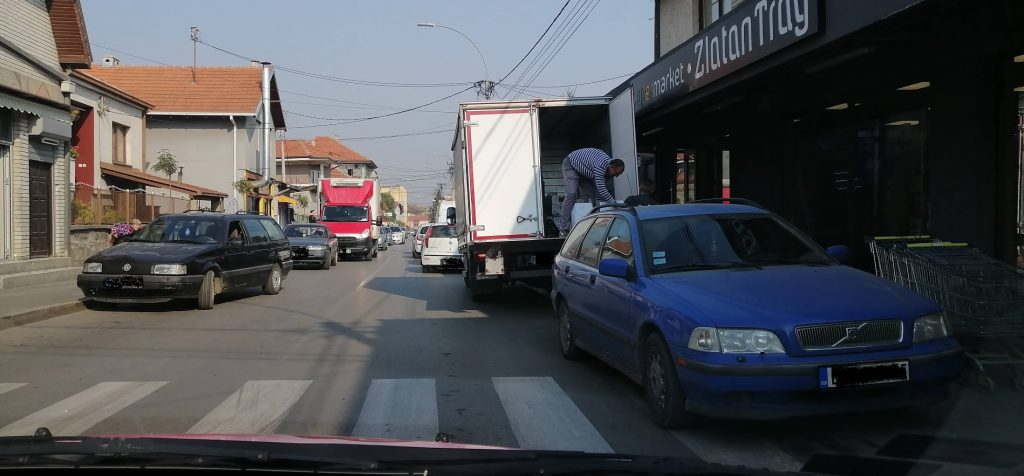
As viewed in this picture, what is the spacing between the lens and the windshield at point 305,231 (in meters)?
24.6

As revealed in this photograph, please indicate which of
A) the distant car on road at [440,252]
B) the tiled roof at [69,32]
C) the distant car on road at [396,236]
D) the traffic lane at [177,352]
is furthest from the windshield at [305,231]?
the distant car on road at [396,236]

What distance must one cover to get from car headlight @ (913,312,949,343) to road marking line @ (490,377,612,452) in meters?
2.09

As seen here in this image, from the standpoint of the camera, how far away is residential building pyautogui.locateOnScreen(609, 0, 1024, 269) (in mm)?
7715

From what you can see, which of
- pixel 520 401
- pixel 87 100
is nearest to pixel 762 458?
pixel 520 401

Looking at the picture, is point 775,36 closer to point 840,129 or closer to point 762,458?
point 840,129

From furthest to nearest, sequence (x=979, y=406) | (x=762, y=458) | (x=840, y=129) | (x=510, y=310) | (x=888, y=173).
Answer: (x=510, y=310) → (x=840, y=129) → (x=888, y=173) → (x=979, y=406) → (x=762, y=458)

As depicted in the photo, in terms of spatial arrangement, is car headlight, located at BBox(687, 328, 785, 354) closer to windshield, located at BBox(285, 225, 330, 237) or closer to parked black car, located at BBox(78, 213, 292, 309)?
parked black car, located at BBox(78, 213, 292, 309)

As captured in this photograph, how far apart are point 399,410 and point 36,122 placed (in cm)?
1538

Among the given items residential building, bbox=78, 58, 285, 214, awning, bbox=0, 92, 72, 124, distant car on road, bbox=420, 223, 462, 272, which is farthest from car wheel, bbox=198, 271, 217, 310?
residential building, bbox=78, 58, 285, 214

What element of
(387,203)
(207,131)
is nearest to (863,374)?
(207,131)

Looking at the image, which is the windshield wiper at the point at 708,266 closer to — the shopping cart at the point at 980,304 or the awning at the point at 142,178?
the shopping cart at the point at 980,304

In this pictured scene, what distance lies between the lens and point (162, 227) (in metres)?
13.2

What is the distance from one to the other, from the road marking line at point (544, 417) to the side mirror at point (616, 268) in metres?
1.08

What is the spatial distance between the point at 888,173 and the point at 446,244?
13.8 metres
